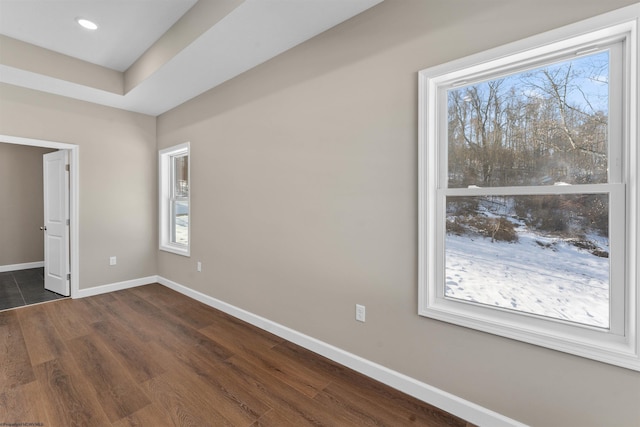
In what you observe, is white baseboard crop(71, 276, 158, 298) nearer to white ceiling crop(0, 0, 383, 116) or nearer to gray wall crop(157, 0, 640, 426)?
gray wall crop(157, 0, 640, 426)

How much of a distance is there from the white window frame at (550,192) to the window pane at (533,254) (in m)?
0.05

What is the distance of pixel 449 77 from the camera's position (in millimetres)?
1774

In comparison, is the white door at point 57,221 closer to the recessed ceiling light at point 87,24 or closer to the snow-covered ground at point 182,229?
the snow-covered ground at point 182,229

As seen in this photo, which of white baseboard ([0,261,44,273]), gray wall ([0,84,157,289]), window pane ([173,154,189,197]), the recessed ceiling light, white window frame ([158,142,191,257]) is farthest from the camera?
white baseboard ([0,261,44,273])

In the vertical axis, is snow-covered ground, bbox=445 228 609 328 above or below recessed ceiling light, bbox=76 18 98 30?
→ below

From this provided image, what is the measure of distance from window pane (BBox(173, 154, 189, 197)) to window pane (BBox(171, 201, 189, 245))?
0.55 ft

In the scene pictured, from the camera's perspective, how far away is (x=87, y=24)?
2.69 meters

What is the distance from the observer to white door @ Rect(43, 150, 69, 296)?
3.82 metres

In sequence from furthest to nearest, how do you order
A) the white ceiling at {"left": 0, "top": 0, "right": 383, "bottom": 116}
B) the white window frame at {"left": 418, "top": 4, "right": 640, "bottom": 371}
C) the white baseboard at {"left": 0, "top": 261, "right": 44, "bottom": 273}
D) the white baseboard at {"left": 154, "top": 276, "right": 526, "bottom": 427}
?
the white baseboard at {"left": 0, "top": 261, "right": 44, "bottom": 273}
the white ceiling at {"left": 0, "top": 0, "right": 383, "bottom": 116}
the white baseboard at {"left": 154, "top": 276, "right": 526, "bottom": 427}
the white window frame at {"left": 418, "top": 4, "right": 640, "bottom": 371}

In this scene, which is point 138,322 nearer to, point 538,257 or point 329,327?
point 329,327

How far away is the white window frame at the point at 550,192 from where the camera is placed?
4.23 feet

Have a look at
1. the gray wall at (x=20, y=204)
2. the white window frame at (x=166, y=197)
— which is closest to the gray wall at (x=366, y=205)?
the white window frame at (x=166, y=197)

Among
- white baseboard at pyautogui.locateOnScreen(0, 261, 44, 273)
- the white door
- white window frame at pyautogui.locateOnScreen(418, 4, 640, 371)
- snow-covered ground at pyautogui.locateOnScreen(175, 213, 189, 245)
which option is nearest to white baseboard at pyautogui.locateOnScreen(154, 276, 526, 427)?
white window frame at pyautogui.locateOnScreen(418, 4, 640, 371)

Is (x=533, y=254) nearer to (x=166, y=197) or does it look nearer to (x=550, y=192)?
(x=550, y=192)
